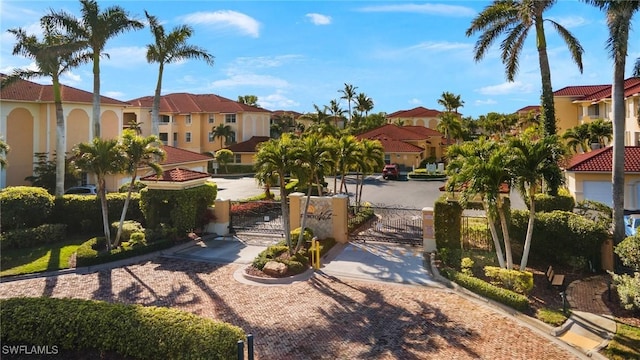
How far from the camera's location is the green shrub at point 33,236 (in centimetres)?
1905

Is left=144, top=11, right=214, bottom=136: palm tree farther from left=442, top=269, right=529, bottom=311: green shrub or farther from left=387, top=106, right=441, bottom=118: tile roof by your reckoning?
left=387, top=106, right=441, bottom=118: tile roof

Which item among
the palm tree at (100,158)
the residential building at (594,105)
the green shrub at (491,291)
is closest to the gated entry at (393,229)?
the green shrub at (491,291)

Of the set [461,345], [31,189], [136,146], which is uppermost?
[136,146]

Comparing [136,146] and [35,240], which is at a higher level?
[136,146]

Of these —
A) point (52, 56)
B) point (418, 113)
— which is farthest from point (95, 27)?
point (418, 113)

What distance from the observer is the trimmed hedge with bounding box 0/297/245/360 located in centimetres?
788

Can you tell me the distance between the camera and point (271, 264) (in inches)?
599

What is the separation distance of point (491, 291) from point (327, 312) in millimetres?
5124

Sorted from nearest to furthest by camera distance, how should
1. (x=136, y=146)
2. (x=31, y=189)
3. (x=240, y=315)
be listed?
(x=240, y=315), (x=136, y=146), (x=31, y=189)

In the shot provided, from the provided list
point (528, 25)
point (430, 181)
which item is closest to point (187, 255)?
point (528, 25)

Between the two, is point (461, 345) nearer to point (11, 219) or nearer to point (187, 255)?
point (187, 255)

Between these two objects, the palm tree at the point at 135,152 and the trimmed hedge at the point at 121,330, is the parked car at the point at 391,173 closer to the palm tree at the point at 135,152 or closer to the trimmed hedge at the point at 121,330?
the palm tree at the point at 135,152

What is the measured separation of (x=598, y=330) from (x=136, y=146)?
17828mm

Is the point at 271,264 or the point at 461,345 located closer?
the point at 461,345
